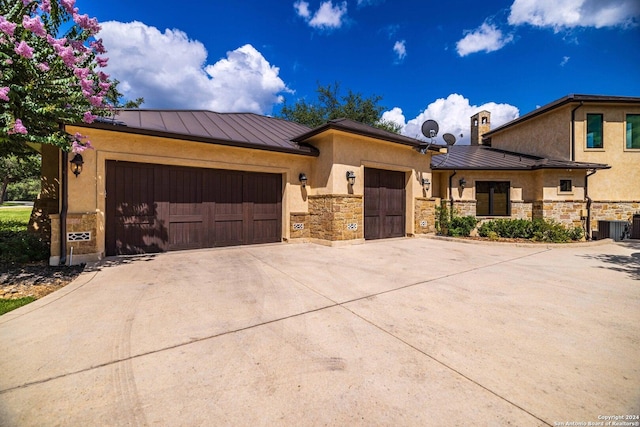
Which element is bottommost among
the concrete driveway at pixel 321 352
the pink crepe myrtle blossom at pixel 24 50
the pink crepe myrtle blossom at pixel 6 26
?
the concrete driveway at pixel 321 352

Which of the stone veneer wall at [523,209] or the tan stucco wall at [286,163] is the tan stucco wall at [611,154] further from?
the tan stucco wall at [286,163]

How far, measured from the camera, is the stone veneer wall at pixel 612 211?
12.9 m

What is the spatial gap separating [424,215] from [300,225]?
5614 millimetres

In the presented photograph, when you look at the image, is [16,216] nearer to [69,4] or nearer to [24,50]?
[69,4]

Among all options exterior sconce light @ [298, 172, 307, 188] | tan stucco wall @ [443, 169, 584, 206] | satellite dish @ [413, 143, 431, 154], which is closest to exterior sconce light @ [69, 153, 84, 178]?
exterior sconce light @ [298, 172, 307, 188]

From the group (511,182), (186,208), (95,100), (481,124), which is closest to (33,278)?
(186,208)

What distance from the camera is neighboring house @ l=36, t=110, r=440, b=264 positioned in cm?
650

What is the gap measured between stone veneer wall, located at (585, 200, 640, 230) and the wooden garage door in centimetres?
1004

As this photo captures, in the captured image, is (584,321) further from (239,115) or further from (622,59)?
(622,59)

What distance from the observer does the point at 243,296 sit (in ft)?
13.7

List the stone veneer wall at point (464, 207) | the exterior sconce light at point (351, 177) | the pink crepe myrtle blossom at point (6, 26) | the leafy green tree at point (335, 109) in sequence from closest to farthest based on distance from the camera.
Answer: the pink crepe myrtle blossom at point (6, 26) → the exterior sconce light at point (351, 177) → the stone veneer wall at point (464, 207) → the leafy green tree at point (335, 109)

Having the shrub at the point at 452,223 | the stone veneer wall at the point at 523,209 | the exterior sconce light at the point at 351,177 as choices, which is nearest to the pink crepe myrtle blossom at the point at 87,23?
the exterior sconce light at the point at 351,177

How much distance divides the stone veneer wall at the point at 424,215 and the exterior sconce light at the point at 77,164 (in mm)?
11009

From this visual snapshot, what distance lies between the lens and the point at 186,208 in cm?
777
